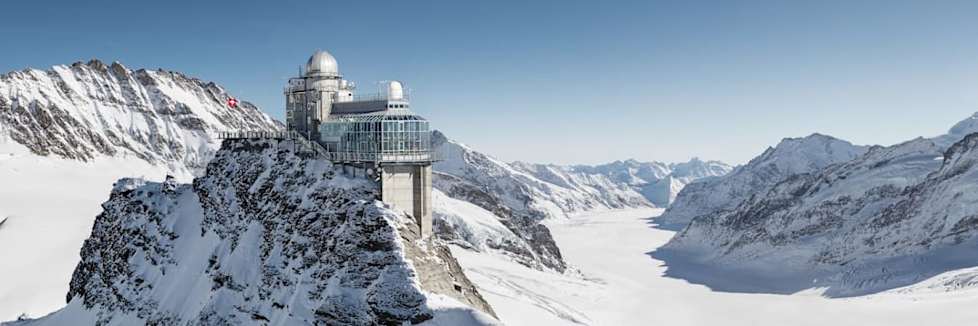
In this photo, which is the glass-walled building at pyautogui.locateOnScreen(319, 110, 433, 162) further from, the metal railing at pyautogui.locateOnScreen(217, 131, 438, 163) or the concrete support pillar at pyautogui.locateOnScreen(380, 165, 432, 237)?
the concrete support pillar at pyautogui.locateOnScreen(380, 165, 432, 237)

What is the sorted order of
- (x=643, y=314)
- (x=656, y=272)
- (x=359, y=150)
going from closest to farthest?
(x=359, y=150) → (x=643, y=314) → (x=656, y=272)

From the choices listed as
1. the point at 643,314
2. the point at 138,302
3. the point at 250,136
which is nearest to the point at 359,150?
the point at 250,136

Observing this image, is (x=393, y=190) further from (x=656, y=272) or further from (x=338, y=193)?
(x=656, y=272)

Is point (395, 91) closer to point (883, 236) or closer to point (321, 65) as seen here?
point (321, 65)

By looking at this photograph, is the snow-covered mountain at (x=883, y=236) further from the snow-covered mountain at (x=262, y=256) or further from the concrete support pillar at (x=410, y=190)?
the snow-covered mountain at (x=262, y=256)

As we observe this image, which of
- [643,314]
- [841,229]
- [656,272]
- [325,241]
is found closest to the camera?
[325,241]

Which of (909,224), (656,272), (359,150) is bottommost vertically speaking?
(656,272)

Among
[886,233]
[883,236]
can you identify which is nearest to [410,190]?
[883,236]
